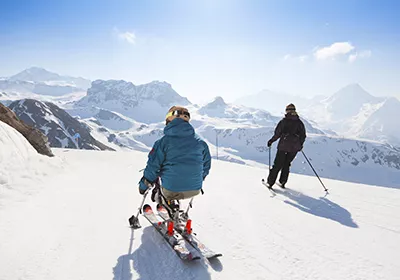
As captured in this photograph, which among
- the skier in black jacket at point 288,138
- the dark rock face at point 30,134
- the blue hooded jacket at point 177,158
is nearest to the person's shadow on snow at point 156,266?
the blue hooded jacket at point 177,158

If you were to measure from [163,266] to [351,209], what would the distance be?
528 centimetres

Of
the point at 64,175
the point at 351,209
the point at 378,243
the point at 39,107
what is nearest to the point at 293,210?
the point at 351,209

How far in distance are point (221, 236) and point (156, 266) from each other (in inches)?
59.5

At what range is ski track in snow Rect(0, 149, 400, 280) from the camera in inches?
155

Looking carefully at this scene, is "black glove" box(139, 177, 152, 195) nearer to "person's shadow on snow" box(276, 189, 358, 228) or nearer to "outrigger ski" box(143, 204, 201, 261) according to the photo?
"outrigger ski" box(143, 204, 201, 261)

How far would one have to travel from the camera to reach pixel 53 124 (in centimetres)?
17812

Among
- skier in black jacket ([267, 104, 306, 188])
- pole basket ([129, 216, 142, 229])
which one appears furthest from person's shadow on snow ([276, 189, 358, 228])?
pole basket ([129, 216, 142, 229])

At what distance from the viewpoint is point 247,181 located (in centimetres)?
1018

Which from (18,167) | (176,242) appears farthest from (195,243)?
(18,167)

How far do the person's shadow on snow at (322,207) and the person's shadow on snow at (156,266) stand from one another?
3677 mm

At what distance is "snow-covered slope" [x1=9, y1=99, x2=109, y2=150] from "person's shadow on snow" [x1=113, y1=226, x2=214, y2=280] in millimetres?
161854

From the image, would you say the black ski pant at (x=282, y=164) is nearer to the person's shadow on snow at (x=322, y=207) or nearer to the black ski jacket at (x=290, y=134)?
the black ski jacket at (x=290, y=134)

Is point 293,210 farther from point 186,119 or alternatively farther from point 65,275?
point 65,275

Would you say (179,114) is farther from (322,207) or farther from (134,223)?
(322,207)
